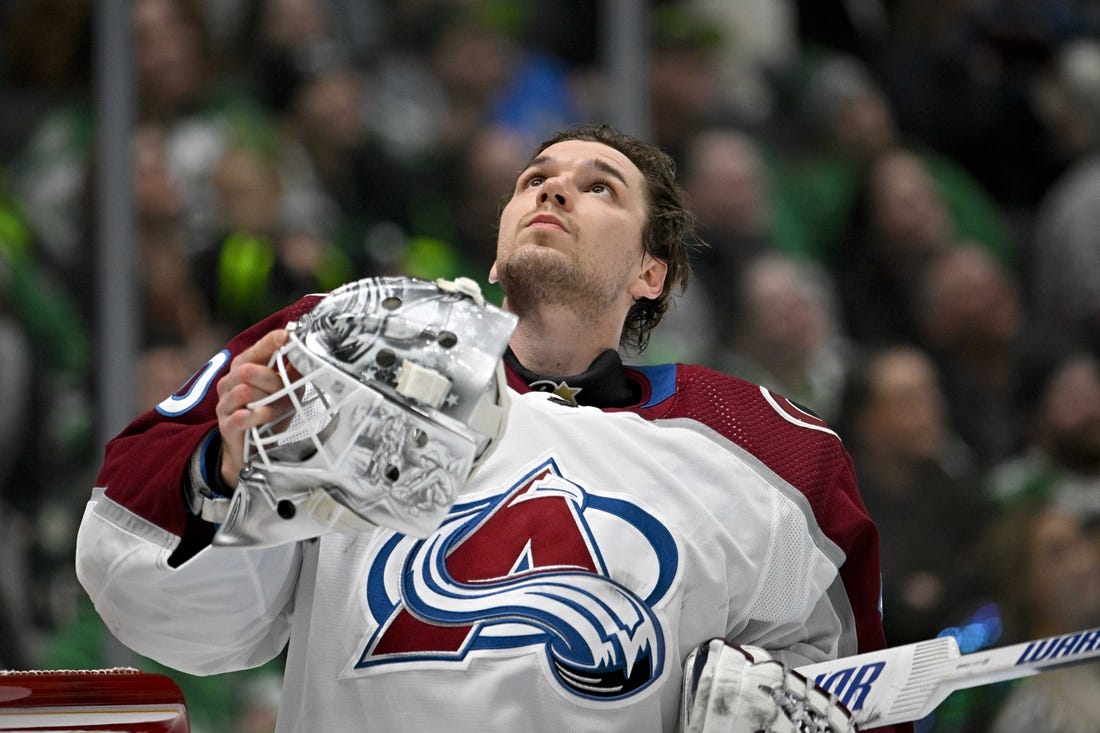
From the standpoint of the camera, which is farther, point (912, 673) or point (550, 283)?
point (550, 283)

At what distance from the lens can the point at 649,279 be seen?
2.34 metres

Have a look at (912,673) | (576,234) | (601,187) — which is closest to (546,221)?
(576,234)

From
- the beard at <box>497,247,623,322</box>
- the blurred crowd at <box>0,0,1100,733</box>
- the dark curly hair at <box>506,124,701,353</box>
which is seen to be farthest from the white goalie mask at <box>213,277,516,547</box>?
the blurred crowd at <box>0,0,1100,733</box>

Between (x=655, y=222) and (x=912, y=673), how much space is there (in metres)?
0.85

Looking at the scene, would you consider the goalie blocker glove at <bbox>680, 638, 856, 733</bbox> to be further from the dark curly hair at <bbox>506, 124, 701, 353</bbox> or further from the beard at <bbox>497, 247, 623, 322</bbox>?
the dark curly hair at <bbox>506, 124, 701, 353</bbox>

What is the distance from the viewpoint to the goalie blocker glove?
1.73m

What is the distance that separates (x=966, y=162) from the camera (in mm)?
4113

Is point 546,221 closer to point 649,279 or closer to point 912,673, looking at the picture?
point 649,279

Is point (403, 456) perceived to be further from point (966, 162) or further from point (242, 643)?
point (966, 162)

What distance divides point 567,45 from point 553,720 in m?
2.72

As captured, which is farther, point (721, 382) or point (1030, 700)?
point (1030, 700)

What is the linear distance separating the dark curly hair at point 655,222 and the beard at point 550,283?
0.68 feet

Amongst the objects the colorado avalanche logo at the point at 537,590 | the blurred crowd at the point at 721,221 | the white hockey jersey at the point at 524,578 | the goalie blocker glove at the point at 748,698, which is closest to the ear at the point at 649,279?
the white hockey jersey at the point at 524,578

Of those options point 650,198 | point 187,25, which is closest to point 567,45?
point 187,25
